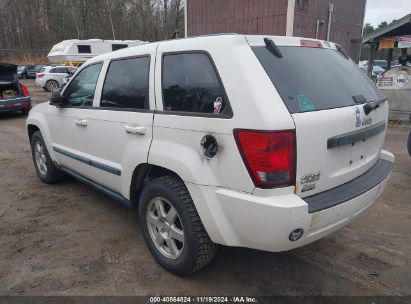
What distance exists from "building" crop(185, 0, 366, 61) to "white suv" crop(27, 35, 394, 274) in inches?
585

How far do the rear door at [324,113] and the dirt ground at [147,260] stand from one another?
886 mm

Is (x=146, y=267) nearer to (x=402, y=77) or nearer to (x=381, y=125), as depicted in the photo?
(x=381, y=125)

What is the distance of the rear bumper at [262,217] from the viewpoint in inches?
87.0

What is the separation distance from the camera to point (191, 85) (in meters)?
2.70

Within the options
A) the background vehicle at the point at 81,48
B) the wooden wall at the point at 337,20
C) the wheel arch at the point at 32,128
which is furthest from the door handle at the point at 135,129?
the background vehicle at the point at 81,48

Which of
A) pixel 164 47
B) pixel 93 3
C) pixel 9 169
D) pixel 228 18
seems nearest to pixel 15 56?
pixel 93 3

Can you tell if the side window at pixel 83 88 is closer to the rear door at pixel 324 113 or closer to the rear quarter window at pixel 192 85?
the rear quarter window at pixel 192 85

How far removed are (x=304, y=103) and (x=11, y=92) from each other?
1213 centimetres

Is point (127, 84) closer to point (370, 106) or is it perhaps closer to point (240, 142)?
point (240, 142)

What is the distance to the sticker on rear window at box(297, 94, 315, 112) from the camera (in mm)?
2369

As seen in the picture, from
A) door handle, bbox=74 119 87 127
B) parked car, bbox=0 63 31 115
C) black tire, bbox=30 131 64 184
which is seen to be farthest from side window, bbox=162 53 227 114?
parked car, bbox=0 63 31 115

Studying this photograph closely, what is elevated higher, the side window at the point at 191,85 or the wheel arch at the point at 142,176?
the side window at the point at 191,85

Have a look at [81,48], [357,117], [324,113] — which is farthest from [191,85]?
[81,48]

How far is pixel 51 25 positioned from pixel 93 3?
7534mm
